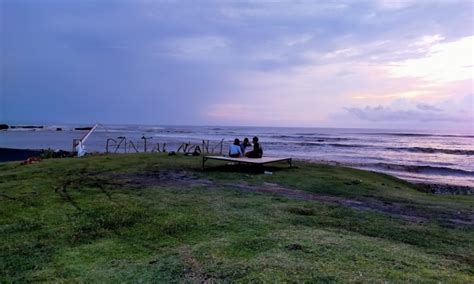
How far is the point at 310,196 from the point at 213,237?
417 centimetres

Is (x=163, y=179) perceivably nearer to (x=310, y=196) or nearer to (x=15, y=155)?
(x=310, y=196)

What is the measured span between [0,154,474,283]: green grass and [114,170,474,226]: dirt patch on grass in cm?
15

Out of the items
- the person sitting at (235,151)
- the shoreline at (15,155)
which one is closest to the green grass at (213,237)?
the person sitting at (235,151)

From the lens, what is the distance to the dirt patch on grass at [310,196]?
755cm

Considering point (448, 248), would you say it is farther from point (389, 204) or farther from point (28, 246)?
point (28, 246)

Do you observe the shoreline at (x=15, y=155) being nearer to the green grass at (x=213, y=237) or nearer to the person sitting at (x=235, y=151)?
the person sitting at (x=235, y=151)

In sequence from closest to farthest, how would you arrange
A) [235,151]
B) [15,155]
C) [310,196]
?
[310,196] < [235,151] < [15,155]

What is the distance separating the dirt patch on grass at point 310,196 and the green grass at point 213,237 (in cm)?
15

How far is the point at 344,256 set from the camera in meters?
4.68

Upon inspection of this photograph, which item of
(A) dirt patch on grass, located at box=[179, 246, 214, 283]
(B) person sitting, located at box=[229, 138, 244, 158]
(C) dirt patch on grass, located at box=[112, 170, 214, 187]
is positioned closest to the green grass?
(A) dirt patch on grass, located at box=[179, 246, 214, 283]

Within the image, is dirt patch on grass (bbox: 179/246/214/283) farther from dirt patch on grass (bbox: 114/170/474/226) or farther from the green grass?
dirt patch on grass (bbox: 114/170/474/226)

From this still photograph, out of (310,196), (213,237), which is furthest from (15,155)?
(213,237)

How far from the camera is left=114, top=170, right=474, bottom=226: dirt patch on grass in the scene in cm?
755

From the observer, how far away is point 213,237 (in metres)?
5.46
